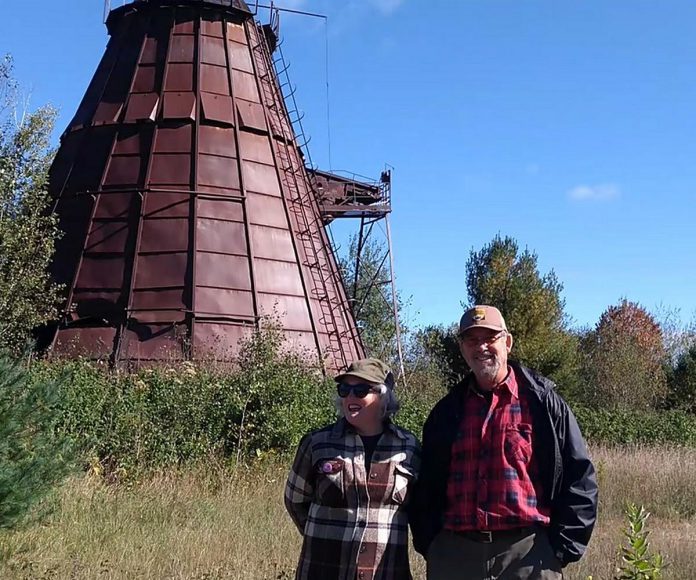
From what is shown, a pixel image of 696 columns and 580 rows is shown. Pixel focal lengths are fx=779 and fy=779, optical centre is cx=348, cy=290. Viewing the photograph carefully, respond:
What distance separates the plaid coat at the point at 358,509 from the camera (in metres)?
3.60

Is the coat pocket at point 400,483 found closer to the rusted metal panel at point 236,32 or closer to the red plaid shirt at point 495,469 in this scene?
the red plaid shirt at point 495,469

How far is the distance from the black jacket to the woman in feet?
0.28

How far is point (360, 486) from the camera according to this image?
11.9 ft

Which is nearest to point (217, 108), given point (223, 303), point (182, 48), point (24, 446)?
point (182, 48)

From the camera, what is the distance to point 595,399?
31172 mm

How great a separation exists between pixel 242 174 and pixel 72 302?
4966mm

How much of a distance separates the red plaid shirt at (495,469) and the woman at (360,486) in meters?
0.26

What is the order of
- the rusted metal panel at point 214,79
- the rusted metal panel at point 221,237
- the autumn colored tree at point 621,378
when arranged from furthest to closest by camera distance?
1. the autumn colored tree at point 621,378
2. the rusted metal panel at point 214,79
3. the rusted metal panel at point 221,237

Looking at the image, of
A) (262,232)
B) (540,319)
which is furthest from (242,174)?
(540,319)

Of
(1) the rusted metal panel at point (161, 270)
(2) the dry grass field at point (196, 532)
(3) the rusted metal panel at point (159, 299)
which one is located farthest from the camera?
(1) the rusted metal panel at point (161, 270)

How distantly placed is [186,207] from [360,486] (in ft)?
50.2

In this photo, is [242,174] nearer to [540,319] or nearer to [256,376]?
[256,376]

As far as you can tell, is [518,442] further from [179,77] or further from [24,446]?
[179,77]

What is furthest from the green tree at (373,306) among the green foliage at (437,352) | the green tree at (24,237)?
the green tree at (24,237)
